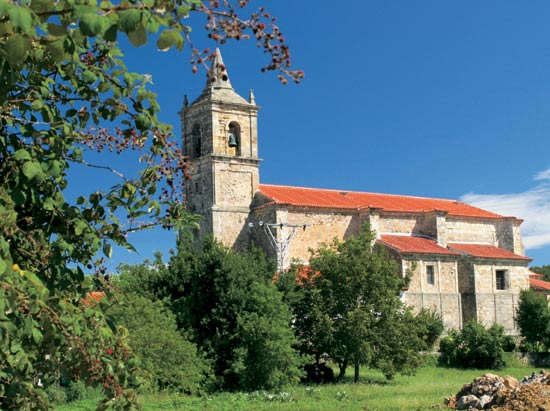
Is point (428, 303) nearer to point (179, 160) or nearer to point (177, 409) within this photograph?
point (177, 409)

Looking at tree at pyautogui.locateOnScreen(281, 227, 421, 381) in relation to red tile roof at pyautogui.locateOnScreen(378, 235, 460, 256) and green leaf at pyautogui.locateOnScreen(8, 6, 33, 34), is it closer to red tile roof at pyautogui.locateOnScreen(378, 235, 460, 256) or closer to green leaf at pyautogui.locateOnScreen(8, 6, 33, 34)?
red tile roof at pyautogui.locateOnScreen(378, 235, 460, 256)

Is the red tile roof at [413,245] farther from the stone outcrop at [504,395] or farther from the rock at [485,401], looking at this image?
the rock at [485,401]

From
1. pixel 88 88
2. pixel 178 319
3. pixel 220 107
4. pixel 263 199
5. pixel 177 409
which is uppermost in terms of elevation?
pixel 220 107

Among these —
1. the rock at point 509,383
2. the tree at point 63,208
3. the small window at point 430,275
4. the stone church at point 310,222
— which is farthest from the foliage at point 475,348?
the tree at point 63,208

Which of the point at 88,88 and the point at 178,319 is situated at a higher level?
the point at 88,88

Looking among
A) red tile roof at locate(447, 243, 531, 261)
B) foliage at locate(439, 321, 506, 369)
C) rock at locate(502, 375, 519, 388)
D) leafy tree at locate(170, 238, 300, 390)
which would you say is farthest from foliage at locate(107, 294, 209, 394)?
red tile roof at locate(447, 243, 531, 261)

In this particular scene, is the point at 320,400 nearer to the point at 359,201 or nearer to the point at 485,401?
the point at 485,401

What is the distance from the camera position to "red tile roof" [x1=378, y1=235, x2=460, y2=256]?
144 ft

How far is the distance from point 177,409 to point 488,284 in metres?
31.5

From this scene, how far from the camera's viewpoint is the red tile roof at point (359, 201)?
45750 mm

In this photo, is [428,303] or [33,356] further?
[428,303]

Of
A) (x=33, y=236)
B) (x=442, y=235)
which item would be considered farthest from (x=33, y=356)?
(x=442, y=235)

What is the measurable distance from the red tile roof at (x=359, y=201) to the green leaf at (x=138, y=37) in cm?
4026

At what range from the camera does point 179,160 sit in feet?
17.5
